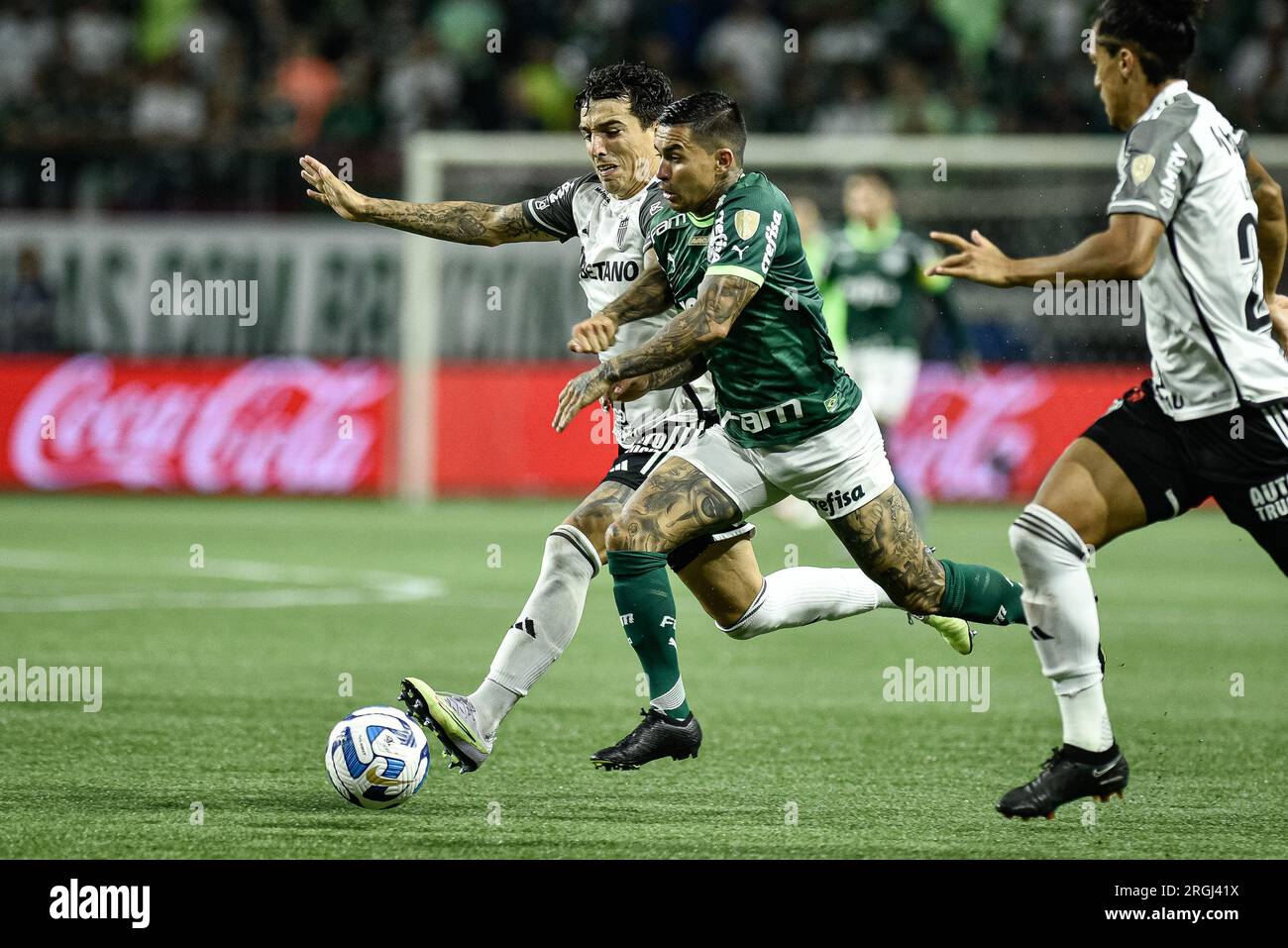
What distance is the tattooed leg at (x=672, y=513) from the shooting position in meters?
6.44

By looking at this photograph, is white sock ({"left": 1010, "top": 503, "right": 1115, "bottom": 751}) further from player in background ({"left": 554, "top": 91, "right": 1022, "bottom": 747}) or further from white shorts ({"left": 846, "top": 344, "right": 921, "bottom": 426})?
white shorts ({"left": 846, "top": 344, "right": 921, "bottom": 426})

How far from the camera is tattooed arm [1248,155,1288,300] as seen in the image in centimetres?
597

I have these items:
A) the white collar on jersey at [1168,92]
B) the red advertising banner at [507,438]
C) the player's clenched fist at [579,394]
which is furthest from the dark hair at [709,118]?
the red advertising banner at [507,438]

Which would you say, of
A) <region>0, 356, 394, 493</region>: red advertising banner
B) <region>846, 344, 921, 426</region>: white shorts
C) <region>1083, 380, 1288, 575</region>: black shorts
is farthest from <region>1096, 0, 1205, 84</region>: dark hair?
<region>0, 356, 394, 493</region>: red advertising banner

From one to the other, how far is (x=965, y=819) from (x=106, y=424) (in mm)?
14029

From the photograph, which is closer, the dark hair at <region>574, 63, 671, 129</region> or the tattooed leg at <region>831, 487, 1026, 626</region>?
the tattooed leg at <region>831, 487, 1026, 626</region>

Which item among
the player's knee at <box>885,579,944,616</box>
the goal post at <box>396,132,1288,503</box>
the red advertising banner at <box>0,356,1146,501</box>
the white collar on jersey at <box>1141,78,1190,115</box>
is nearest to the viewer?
the white collar on jersey at <box>1141,78,1190,115</box>

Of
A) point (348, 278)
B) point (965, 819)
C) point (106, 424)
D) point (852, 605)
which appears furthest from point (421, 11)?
point (965, 819)

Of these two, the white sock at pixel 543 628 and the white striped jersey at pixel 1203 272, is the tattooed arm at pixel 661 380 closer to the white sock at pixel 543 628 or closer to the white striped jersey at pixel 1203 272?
the white sock at pixel 543 628

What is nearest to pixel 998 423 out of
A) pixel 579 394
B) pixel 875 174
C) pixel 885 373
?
pixel 885 373

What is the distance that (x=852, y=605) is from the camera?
7293mm

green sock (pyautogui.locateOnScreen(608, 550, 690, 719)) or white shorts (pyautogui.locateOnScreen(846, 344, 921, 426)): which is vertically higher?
white shorts (pyautogui.locateOnScreen(846, 344, 921, 426))

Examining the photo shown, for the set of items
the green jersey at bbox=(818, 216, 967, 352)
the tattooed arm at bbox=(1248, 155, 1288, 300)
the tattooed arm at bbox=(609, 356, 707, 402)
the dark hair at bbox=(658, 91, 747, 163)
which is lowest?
the tattooed arm at bbox=(609, 356, 707, 402)

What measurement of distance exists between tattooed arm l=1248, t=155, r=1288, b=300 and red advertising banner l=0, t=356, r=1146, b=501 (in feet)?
39.2
